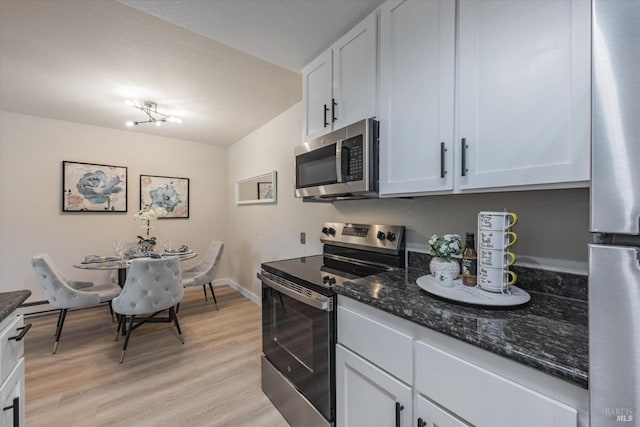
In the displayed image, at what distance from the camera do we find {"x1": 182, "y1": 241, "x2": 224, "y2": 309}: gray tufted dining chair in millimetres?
3230

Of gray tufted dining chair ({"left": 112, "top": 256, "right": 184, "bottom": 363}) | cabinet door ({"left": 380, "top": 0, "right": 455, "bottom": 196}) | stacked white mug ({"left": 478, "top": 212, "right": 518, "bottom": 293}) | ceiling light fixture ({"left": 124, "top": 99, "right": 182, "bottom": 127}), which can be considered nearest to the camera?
stacked white mug ({"left": 478, "top": 212, "right": 518, "bottom": 293})

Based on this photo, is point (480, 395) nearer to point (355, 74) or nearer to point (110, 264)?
point (355, 74)

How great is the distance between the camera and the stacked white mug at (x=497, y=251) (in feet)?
3.38

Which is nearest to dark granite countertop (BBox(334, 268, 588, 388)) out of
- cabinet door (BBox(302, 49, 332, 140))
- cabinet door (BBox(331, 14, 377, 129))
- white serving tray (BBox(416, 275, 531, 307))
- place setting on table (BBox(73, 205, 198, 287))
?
white serving tray (BBox(416, 275, 531, 307))

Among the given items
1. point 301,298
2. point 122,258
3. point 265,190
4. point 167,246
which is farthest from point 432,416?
point 167,246

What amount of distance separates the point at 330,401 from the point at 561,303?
1.07m

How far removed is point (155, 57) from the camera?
197cm

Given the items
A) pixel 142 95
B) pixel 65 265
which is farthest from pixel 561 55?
pixel 65 265

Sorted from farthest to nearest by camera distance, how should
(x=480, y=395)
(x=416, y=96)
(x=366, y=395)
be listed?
(x=416, y=96) < (x=366, y=395) < (x=480, y=395)

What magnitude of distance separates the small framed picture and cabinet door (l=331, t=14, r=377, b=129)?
1816 millimetres

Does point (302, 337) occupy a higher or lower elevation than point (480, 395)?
lower

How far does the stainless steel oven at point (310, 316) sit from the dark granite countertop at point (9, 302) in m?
1.06

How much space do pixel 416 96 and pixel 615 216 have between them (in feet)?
3.15

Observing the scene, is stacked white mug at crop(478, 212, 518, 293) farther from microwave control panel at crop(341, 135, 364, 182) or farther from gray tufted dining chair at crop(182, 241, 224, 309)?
gray tufted dining chair at crop(182, 241, 224, 309)
